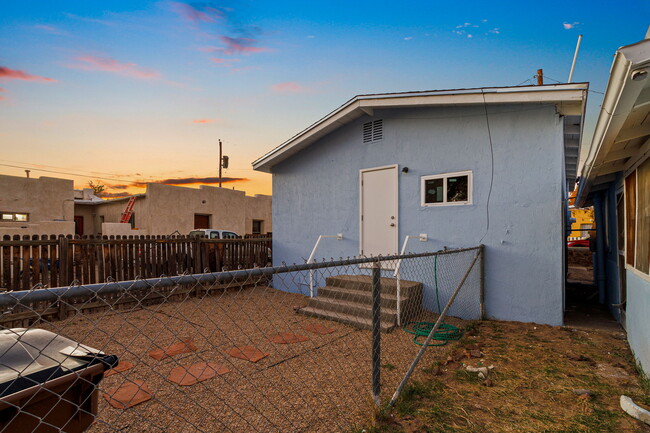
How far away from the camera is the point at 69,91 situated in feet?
31.7

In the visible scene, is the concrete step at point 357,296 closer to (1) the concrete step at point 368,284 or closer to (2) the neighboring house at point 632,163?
(1) the concrete step at point 368,284

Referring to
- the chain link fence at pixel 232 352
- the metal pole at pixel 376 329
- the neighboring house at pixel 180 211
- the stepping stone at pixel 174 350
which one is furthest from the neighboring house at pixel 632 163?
the neighboring house at pixel 180 211

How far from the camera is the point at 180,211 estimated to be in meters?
21.6

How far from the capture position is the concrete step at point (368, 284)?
6.38 m

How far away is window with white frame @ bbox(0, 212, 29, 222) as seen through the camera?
17.6m

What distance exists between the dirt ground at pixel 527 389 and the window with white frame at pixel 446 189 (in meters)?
2.76

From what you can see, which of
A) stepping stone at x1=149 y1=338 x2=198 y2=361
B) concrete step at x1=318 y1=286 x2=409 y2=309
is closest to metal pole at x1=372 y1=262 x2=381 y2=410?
stepping stone at x1=149 y1=338 x2=198 y2=361

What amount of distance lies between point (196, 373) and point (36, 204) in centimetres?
2065

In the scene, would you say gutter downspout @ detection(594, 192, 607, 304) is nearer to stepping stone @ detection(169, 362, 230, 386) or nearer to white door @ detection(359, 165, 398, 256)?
white door @ detection(359, 165, 398, 256)

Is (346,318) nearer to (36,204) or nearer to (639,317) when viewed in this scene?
(639,317)

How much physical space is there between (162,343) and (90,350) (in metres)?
3.69

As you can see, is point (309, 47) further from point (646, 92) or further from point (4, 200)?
point (4, 200)

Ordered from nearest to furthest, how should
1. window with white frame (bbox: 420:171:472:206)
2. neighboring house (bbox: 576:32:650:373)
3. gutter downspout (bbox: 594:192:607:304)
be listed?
neighboring house (bbox: 576:32:650:373) → window with white frame (bbox: 420:171:472:206) → gutter downspout (bbox: 594:192:607:304)

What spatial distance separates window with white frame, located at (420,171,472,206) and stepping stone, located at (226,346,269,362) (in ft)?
14.6
